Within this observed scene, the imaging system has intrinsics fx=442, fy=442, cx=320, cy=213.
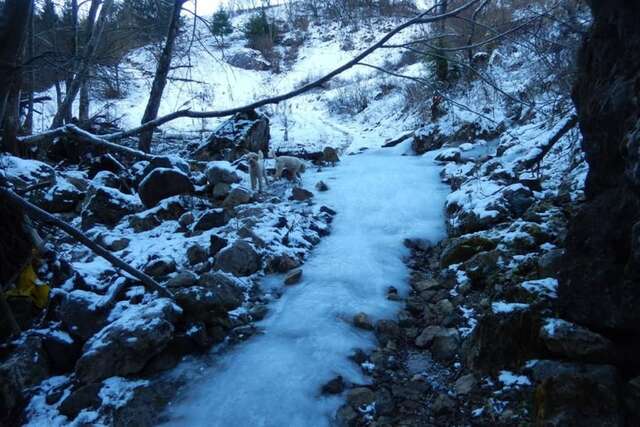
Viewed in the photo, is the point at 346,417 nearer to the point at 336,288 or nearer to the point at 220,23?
the point at 336,288

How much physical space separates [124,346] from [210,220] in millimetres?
2809

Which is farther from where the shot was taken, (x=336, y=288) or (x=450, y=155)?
(x=450, y=155)

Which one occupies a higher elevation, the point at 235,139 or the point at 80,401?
the point at 235,139

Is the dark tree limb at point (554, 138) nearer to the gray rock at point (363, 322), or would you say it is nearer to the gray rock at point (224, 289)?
the gray rock at point (363, 322)

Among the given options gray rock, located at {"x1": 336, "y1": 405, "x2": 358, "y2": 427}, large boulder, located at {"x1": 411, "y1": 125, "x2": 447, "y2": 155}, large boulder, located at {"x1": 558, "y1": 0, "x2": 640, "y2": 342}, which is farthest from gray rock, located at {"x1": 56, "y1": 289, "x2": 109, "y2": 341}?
large boulder, located at {"x1": 411, "y1": 125, "x2": 447, "y2": 155}

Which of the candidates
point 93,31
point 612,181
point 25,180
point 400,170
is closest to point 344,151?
point 400,170

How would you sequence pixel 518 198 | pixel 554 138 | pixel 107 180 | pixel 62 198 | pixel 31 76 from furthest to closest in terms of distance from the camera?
1. pixel 107 180
2. pixel 62 198
3. pixel 518 198
4. pixel 31 76
5. pixel 554 138

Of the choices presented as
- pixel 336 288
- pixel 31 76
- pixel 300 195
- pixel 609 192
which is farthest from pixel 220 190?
pixel 609 192

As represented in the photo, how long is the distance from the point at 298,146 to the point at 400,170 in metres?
3.61

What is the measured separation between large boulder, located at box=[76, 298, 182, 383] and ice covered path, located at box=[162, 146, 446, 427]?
1.56 ft

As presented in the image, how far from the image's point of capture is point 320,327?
4137 mm

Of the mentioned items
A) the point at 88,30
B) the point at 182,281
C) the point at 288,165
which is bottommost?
the point at 182,281

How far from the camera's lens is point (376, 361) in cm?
360

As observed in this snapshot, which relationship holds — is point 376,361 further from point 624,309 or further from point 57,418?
point 57,418
